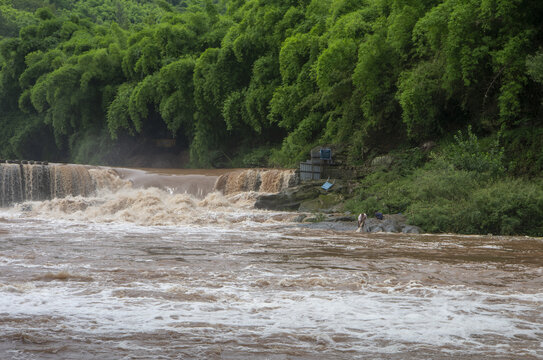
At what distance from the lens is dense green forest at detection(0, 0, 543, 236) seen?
15.6 m

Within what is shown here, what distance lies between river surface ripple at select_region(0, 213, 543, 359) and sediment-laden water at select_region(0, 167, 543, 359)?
20 millimetres

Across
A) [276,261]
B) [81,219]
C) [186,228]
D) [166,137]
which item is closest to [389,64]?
[186,228]

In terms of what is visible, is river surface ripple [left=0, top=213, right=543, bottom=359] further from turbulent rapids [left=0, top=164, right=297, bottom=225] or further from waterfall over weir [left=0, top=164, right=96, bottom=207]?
waterfall over weir [left=0, top=164, right=96, bottom=207]

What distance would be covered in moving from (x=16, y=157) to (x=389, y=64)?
28.2 meters

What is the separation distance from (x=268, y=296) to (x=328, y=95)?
47.8ft

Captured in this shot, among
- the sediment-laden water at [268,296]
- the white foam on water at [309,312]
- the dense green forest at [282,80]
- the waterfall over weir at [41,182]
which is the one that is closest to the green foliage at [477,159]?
the dense green forest at [282,80]

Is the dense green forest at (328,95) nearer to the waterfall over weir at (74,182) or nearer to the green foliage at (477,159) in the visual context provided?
the green foliage at (477,159)

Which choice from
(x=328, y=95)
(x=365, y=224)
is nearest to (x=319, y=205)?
(x=365, y=224)

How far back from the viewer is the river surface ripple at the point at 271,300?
520 cm

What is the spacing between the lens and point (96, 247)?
1127 centimetres

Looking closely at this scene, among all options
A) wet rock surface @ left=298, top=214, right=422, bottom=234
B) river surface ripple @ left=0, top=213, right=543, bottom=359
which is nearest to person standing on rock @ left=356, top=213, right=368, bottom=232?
wet rock surface @ left=298, top=214, right=422, bottom=234

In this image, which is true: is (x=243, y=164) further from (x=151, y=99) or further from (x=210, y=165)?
(x=151, y=99)

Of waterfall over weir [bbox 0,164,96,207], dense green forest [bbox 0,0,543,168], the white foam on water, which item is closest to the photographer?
the white foam on water

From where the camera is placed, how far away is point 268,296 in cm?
711
